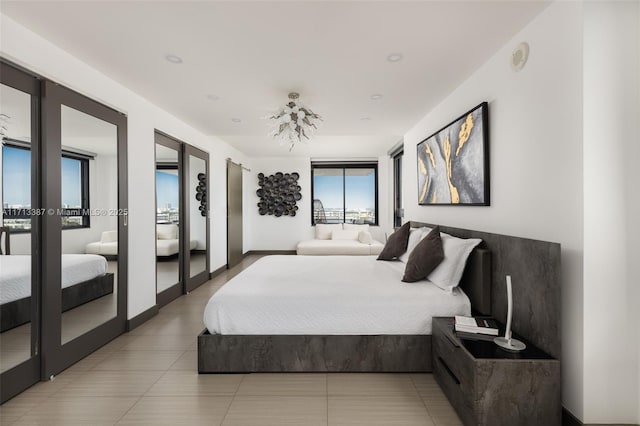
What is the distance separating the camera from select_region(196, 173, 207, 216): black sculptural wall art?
472 centimetres

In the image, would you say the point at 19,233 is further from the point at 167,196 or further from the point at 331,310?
the point at 331,310

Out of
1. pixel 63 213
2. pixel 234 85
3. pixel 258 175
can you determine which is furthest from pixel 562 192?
pixel 258 175

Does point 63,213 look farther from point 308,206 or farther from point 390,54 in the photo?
point 308,206

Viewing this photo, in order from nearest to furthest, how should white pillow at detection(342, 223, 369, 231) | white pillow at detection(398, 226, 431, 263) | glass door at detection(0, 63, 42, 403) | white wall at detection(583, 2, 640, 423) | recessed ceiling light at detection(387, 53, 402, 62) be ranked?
white wall at detection(583, 2, 640, 423) → glass door at detection(0, 63, 42, 403) → recessed ceiling light at detection(387, 53, 402, 62) → white pillow at detection(398, 226, 431, 263) → white pillow at detection(342, 223, 369, 231)

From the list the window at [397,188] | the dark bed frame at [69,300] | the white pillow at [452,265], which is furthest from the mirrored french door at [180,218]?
the window at [397,188]

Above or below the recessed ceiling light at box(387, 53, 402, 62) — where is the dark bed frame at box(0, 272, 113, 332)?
below

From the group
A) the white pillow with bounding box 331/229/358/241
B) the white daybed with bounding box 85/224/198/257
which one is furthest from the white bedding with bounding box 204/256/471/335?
the white pillow with bounding box 331/229/358/241

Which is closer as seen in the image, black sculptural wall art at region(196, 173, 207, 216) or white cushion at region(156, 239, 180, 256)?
white cushion at region(156, 239, 180, 256)

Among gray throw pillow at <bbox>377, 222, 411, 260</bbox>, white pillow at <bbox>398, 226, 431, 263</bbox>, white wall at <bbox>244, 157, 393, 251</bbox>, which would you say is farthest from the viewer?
white wall at <bbox>244, 157, 393, 251</bbox>

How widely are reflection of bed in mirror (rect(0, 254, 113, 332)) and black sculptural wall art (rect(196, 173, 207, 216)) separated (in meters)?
2.02

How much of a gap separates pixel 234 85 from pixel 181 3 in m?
1.18

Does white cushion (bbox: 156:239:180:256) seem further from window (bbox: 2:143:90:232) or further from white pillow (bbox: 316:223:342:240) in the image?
white pillow (bbox: 316:223:342:240)

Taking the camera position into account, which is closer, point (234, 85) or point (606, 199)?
point (606, 199)

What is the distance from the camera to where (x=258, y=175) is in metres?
7.68
